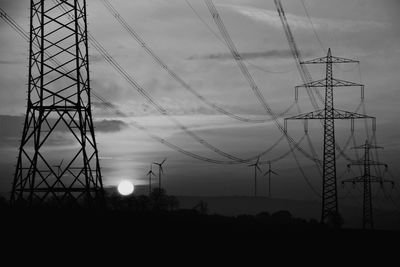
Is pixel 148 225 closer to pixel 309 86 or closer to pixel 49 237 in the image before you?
pixel 49 237

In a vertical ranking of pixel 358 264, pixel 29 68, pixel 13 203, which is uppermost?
pixel 29 68

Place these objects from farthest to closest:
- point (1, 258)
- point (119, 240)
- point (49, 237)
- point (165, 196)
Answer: point (165, 196), point (119, 240), point (49, 237), point (1, 258)

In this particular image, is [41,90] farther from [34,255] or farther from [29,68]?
[34,255]

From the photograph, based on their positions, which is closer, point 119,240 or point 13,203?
point 119,240

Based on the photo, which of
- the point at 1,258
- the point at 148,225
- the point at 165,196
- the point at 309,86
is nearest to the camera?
the point at 1,258

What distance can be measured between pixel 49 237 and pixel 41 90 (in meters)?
12.4

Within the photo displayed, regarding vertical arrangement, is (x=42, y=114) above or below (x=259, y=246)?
above

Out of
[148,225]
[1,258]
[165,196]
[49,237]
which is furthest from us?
[165,196]

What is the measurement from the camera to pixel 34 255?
24.8 metres

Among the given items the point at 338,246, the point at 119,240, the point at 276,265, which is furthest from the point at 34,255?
the point at 338,246

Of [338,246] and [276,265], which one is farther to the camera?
[338,246]

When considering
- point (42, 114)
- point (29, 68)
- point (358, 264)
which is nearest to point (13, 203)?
point (42, 114)

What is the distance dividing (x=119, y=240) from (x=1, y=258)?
23.5 ft

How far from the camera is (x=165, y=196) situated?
184 meters
